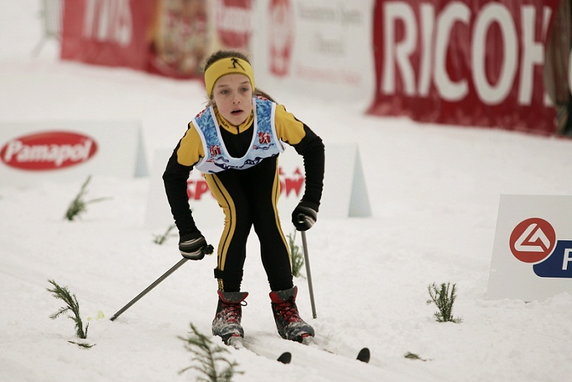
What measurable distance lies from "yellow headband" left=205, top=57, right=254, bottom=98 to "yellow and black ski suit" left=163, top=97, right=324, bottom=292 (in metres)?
0.14

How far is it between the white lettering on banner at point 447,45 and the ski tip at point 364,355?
254 inches

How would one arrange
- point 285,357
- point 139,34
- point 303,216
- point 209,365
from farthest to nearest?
point 139,34, point 303,216, point 285,357, point 209,365

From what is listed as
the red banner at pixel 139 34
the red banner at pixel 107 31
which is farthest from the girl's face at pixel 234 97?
the red banner at pixel 107 31

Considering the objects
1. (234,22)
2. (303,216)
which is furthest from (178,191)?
(234,22)

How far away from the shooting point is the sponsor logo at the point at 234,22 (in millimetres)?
14852

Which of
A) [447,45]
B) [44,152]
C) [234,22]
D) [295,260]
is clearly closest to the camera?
[295,260]

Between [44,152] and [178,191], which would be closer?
[178,191]

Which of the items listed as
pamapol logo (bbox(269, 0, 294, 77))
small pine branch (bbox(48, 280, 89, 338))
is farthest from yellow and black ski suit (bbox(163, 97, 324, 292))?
pamapol logo (bbox(269, 0, 294, 77))

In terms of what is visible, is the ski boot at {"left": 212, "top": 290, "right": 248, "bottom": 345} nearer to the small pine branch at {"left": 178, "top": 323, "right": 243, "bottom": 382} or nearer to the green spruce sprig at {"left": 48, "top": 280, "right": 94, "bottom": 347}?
the small pine branch at {"left": 178, "top": 323, "right": 243, "bottom": 382}

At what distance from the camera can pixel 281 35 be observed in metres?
14.0

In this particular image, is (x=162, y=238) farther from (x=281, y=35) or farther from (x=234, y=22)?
(x=234, y=22)

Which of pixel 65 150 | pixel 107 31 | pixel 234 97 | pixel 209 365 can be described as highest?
pixel 234 97

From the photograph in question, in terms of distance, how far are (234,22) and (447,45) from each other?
4.94 metres

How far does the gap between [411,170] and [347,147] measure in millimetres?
2094
